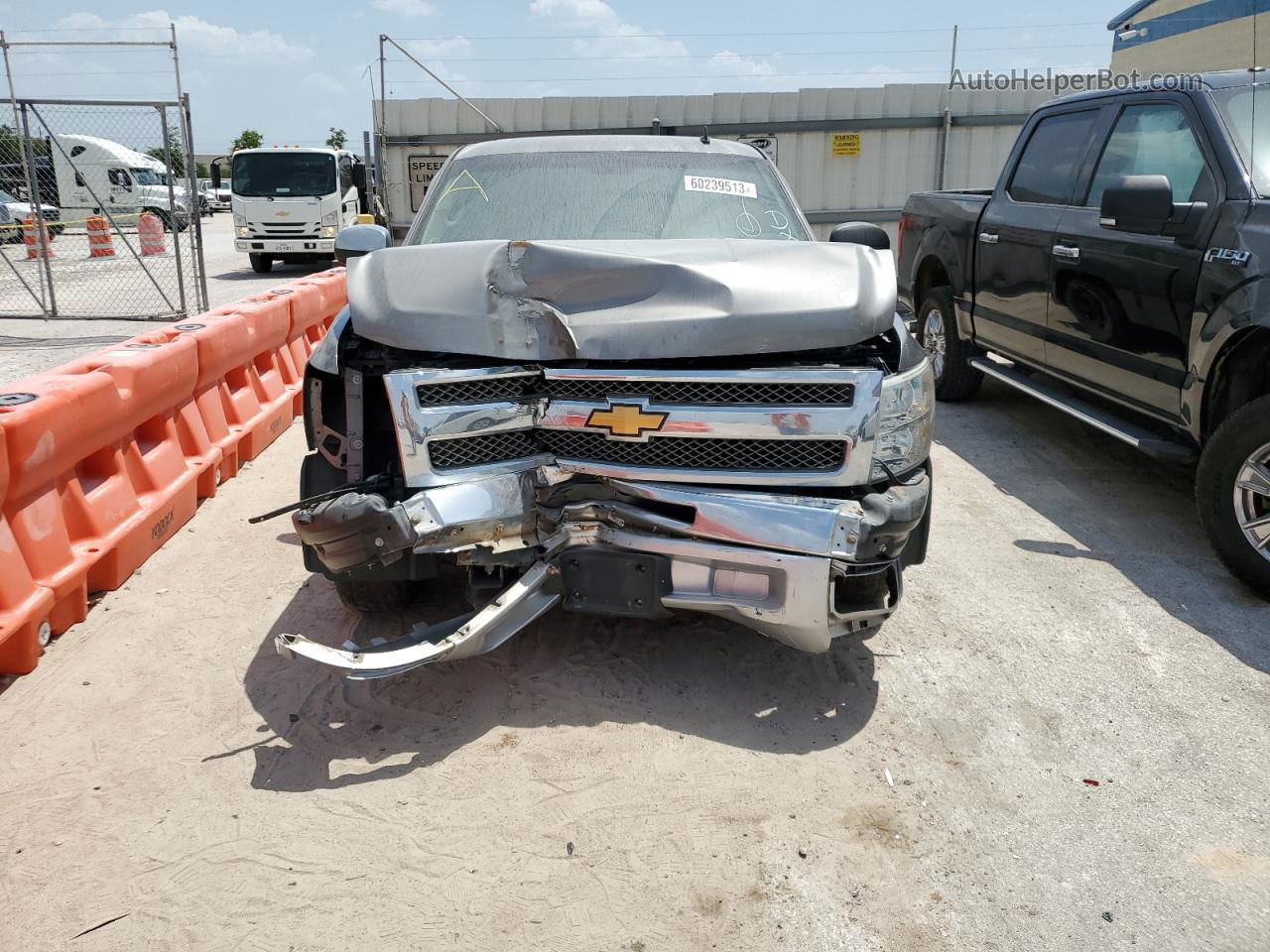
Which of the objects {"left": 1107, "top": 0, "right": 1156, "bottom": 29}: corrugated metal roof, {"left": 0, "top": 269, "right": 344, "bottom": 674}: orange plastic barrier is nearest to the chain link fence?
{"left": 0, "top": 269, "right": 344, "bottom": 674}: orange plastic barrier

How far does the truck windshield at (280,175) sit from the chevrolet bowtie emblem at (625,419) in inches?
674

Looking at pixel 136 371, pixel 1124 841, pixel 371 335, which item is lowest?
pixel 1124 841

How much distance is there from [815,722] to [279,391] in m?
5.04

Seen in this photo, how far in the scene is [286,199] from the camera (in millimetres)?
18391

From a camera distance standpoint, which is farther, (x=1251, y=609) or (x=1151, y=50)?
(x=1151, y=50)

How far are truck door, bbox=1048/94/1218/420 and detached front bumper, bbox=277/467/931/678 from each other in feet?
7.53

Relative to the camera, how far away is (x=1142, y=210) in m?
4.63

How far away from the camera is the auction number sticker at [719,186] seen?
Result: 4586 millimetres

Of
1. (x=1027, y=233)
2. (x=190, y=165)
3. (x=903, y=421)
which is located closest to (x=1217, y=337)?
(x=1027, y=233)

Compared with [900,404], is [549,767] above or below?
below

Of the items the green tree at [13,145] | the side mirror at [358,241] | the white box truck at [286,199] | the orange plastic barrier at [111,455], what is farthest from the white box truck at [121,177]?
the side mirror at [358,241]

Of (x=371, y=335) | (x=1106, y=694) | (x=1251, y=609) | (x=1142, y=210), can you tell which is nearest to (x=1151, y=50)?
(x=1142, y=210)

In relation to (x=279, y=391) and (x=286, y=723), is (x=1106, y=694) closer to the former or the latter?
(x=286, y=723)

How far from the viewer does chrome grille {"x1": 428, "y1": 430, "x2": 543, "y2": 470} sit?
3.24 m
